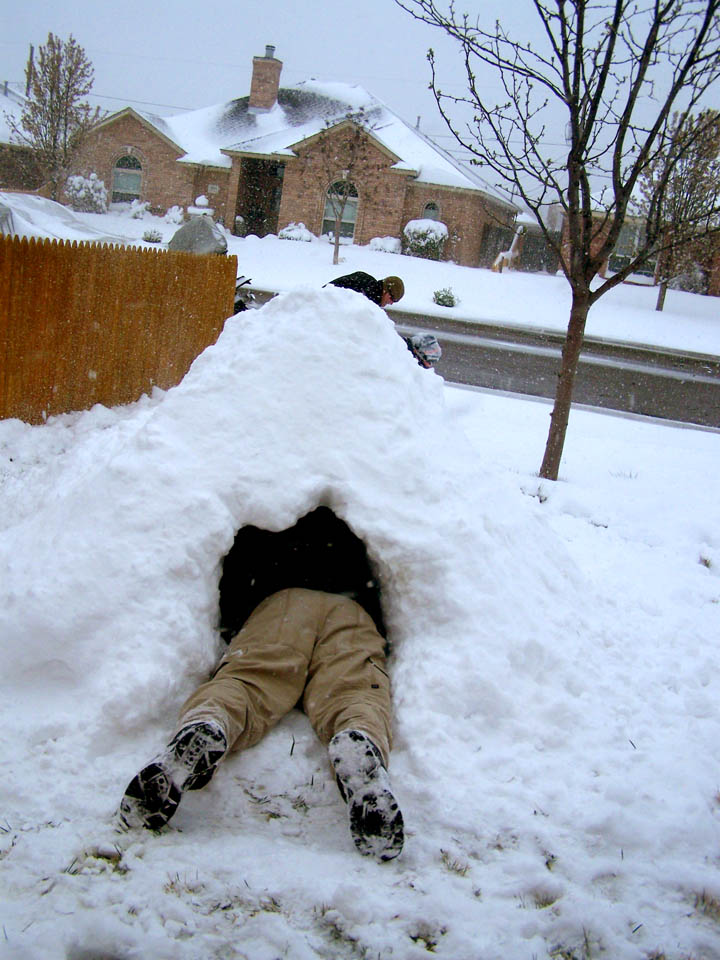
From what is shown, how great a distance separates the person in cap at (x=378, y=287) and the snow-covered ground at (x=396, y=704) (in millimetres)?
1785

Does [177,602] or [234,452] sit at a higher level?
[234,452]

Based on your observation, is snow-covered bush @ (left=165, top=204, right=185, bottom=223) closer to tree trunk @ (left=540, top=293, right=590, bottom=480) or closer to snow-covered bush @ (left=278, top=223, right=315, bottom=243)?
snow-covered bush @ (left=278, top=223, right=315, bottom=243)

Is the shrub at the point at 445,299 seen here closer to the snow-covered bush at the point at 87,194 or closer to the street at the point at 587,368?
the street at the point at 587,368

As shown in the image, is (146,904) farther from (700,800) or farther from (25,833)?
(700,800)

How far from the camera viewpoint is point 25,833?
82.2 inches

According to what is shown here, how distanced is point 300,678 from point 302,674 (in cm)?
2

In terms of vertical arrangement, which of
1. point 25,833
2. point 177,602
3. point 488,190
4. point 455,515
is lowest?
point 25,833

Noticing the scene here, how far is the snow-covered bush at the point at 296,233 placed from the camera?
26875 millimetres

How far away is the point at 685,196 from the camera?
1766 centimetres

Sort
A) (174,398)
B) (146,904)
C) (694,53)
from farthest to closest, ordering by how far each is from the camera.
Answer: (694,53) < (174,398) < (146,904)

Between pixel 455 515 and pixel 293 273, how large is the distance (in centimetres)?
2027

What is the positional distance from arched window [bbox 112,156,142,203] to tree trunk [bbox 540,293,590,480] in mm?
26158

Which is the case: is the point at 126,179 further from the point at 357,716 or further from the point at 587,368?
the point at 357,716

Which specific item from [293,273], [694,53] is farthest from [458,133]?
[293,273]
